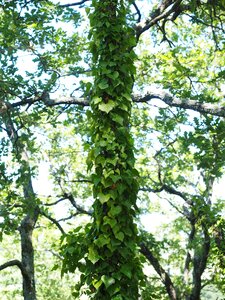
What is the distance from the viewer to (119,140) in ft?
15.5

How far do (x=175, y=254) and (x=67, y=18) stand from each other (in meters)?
11.5

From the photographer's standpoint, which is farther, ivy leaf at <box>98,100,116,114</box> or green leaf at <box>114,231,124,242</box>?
ivy leaf at <box>98,100,116,114</box>

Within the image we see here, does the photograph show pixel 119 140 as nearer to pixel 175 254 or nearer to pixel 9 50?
pixel 9 50

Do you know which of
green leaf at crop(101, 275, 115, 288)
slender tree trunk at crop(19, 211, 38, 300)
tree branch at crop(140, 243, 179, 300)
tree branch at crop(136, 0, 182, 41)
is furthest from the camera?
tree branch at crop(140, 243, 179, 300)

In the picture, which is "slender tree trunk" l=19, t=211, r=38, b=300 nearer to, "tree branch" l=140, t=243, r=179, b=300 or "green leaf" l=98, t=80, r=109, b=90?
"tree branch" l=140, t=243, r=179, b=300

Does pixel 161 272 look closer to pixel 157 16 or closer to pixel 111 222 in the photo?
pixel 157 16

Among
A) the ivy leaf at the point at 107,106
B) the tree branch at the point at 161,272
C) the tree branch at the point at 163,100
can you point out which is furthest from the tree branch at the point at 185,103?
the tree branch at the point at 161,272

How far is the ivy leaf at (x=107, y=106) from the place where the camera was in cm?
469

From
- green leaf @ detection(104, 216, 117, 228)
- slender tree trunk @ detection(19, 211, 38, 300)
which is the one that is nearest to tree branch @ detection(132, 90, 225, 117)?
green leaf @ detection(104, 216, 117, 228)

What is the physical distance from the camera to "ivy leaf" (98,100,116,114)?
15.4 feet

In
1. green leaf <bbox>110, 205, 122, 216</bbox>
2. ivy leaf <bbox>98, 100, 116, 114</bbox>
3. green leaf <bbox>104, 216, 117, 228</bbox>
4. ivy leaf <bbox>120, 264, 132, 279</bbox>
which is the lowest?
ivy leaf <bbox>120, 264, 132, 279</bbox>

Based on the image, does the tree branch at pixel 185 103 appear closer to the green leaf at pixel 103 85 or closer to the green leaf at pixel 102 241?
the green leaf at pixel 103 85

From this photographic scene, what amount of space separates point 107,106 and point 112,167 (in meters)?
0.70

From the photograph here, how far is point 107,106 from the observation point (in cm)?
473
